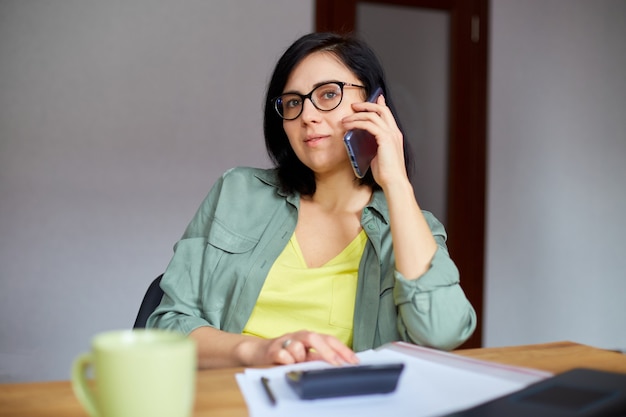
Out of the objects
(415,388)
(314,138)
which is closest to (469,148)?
(314,138)

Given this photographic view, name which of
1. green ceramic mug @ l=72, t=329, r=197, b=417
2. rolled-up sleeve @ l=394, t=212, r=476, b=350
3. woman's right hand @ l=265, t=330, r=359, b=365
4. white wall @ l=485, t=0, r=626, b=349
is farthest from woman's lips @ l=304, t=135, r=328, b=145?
white wall @ l=485, t=0, r=626, b=349

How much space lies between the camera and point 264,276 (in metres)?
1.26

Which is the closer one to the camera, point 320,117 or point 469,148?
point 320,117

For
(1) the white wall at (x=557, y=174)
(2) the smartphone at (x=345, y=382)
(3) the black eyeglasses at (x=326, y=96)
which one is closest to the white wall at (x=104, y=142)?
(1) the white wall at (x=557, y=174)

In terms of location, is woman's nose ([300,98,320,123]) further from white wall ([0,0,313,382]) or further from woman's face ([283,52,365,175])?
white wall ([0,0,313,382])

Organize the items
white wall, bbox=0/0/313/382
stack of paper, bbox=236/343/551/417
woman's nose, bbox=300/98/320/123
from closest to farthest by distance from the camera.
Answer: stack of paper, bbox=236/343/551/417 < woman's nose, bbox=300/98/320/123 < white wall, bbox=0/0/313/382

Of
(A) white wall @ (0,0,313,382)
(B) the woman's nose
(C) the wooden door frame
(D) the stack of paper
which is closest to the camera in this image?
(D) the stack of paper

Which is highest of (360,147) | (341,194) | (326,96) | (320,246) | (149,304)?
(326,96)

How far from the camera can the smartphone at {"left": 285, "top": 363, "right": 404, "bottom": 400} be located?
0.64m

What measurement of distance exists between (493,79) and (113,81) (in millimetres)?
2155

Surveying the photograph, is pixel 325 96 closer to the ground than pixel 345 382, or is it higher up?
higher up

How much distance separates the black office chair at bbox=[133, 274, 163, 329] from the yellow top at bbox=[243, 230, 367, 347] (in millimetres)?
196

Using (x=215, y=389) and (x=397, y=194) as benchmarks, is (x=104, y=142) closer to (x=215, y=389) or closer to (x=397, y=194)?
(x=397, y=194)

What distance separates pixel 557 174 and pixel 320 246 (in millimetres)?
2777
